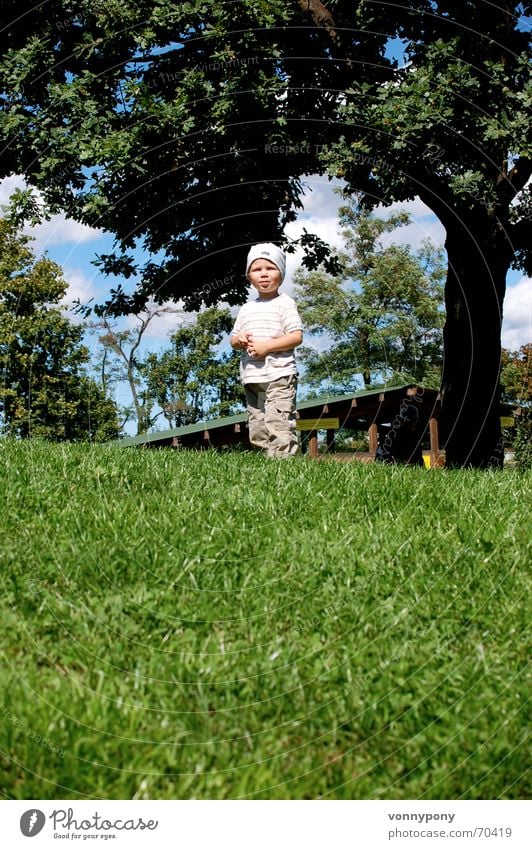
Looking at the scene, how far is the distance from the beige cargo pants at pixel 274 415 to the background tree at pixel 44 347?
1765mm

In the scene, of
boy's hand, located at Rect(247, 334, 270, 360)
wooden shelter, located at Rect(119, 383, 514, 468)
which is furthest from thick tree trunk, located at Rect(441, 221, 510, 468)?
boy's hand, located at Rect(247, 334, 270, 360)

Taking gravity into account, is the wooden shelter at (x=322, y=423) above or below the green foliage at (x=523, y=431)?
above

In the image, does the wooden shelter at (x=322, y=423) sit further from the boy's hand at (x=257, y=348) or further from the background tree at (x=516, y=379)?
the background tree at (x=516, y=379)

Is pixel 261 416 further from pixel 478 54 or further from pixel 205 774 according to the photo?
pixel 478 54

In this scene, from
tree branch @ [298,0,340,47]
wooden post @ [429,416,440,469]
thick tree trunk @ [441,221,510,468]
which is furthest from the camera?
wooden post @ [429,416,440,469]

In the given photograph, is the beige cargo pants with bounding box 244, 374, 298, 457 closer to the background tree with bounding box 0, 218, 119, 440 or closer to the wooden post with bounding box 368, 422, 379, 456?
the background tree with bounding box 0, 218, 119, 440

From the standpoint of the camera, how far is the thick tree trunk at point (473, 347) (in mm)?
14516

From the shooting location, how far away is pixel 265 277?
891 cm

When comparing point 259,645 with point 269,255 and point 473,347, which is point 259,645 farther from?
point 473,347

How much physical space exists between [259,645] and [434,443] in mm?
13141

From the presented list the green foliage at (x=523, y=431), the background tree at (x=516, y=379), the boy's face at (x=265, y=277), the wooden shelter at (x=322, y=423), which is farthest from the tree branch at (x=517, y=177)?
the background tree at (x=516, y=379)

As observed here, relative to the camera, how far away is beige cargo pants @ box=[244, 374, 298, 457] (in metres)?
8.45

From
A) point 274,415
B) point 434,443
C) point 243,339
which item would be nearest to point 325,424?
point 274,415

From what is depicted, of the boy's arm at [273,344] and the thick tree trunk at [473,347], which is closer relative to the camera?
the boy's arm at [273,344]
